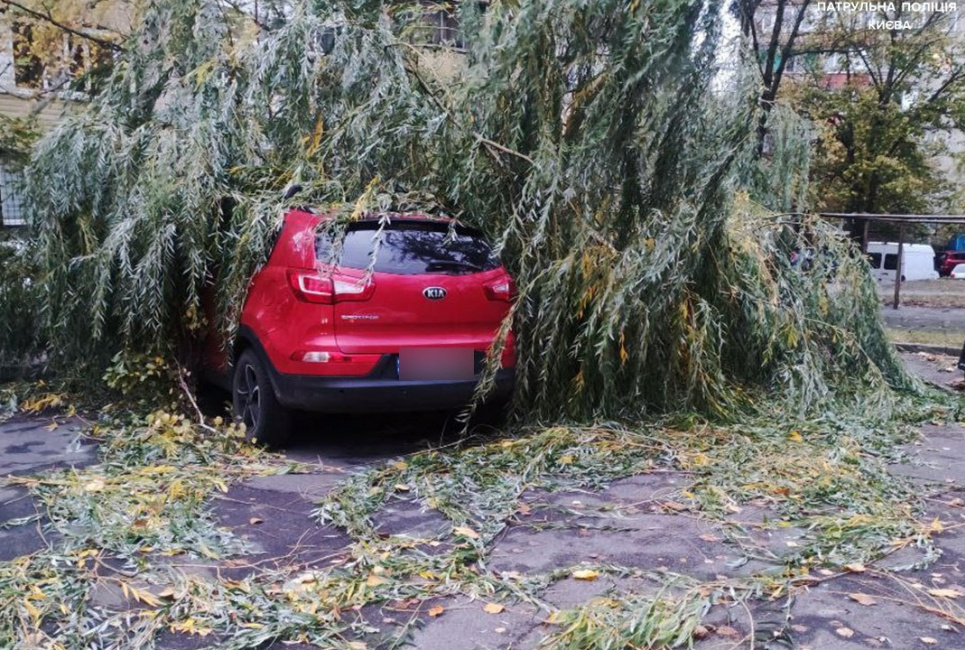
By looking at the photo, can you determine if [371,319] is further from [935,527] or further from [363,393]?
[935,527]

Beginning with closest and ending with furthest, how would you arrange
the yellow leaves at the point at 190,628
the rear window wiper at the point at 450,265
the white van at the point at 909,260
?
the yellow leaves at the point at 190,628 → the rear window wiper at the point at 450,265 → the white van at the point at 909,260

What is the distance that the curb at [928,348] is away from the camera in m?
11.9

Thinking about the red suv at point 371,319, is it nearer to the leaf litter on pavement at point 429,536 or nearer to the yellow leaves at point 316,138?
the leaf litter on pavement at point 429,536

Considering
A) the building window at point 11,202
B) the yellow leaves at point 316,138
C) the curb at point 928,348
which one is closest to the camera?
the yellow leaves at point 316,138

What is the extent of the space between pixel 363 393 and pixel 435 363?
1.67 ft

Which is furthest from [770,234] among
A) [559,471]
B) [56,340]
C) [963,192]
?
[963,192]

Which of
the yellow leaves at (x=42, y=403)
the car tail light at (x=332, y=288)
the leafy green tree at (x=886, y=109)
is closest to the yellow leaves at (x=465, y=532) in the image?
the car tail light at (x=332, y=288)

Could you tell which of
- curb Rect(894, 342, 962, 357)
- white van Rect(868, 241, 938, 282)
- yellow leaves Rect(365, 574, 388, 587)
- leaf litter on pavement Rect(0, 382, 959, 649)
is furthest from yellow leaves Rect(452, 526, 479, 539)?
white van Rect(868, 241, 938, 282)

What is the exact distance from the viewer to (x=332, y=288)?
5645 mm

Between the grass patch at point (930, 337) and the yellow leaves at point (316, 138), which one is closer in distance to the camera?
the yellow leaves at point (316, 138)

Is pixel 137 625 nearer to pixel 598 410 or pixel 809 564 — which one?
pixel 809 564

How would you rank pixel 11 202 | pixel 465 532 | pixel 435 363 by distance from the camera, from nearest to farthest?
pixel 465 532 → pixel 435 363 → pixel 11 202

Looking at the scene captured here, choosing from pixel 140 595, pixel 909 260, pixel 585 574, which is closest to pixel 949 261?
pixel 909 260

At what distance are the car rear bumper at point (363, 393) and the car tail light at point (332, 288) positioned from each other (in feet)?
1.61
